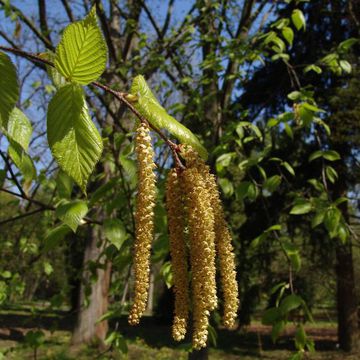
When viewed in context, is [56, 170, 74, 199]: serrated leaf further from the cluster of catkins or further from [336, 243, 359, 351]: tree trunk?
[336, 243, 359, 351]: tree trunk

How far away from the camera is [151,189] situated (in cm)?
78

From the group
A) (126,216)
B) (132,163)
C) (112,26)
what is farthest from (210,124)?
(112,26)

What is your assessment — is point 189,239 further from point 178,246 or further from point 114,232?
point 114,232

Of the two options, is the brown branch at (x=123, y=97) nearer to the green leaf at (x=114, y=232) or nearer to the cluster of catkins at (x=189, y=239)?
the cluster of catkins at (x=189, y=239)

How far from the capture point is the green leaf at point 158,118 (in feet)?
2.53

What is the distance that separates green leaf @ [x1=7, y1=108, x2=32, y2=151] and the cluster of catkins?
283 mm

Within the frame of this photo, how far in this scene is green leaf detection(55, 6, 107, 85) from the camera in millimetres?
691

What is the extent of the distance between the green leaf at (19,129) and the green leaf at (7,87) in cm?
19

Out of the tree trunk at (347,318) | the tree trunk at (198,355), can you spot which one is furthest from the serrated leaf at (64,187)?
the tree trunk at (347,318)

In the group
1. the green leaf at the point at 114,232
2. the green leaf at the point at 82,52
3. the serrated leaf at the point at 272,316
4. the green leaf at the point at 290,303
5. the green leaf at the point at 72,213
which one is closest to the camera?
the green leaf at the point at 82,52

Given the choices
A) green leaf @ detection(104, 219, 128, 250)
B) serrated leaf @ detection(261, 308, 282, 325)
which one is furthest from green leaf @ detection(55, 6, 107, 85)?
serrated leaf @ detection(261, 308, 282, 325)

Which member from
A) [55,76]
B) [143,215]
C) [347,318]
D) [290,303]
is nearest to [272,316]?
[290,303]

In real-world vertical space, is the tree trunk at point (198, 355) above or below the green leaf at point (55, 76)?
below

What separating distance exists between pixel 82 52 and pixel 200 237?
37cm
